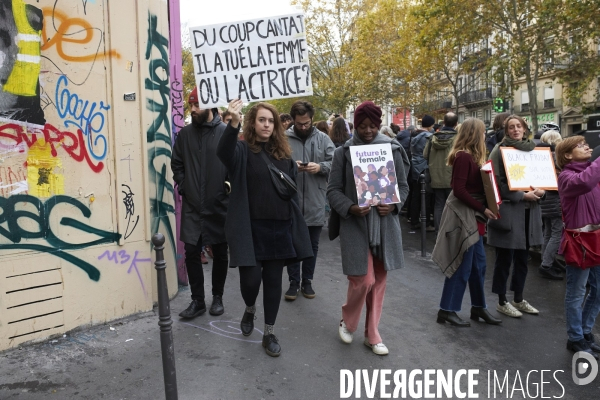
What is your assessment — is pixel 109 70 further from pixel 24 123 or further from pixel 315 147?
pixel 315 147

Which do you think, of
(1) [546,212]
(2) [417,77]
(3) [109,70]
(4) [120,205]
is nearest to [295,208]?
(4) [120,205]

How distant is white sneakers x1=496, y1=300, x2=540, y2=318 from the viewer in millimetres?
5668

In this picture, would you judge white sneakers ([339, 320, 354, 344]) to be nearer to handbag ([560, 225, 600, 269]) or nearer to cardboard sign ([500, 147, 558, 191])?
handbag ([560, 225, 600, 269])

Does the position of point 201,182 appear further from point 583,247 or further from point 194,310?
point 583,247

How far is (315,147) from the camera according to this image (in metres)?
6.14

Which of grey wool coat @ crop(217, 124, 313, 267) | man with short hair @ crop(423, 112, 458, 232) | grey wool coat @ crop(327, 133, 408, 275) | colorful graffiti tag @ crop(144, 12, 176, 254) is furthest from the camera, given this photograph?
man with short hair @ crop(423, 112, 458, 232)

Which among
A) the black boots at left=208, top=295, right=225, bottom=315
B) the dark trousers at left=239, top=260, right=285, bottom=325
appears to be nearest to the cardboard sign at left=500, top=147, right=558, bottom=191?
the dark trousers at left=239, top=260, right=285, bottom=325

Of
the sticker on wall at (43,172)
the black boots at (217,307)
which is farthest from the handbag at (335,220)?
the sticker on wall at (43,172)

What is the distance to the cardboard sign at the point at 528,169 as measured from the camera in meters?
5.58

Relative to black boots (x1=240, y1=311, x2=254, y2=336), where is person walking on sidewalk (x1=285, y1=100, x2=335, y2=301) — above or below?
above

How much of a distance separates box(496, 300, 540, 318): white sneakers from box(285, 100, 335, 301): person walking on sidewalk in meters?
2.03

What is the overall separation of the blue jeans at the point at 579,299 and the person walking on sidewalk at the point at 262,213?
2.29 m

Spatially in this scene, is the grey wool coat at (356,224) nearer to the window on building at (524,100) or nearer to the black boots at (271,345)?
the black boots at (271,345)

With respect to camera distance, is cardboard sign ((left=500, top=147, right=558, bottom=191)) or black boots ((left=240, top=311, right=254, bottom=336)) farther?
cardboard sign ((left=500, top=147, right=558, bottom=191))
